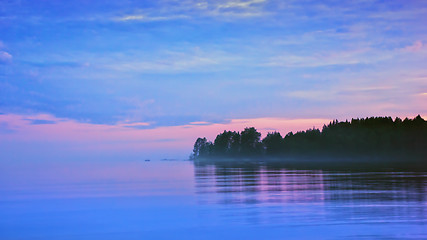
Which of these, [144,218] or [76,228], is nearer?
[76,228]

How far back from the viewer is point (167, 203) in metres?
32.0

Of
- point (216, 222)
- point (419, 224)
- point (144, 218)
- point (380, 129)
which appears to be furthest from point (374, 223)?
point (380, 129)

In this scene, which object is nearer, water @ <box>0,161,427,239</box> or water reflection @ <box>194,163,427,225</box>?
water @ <box>0,161,427,239</box>

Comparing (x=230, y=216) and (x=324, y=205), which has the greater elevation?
(x=324, y=205)

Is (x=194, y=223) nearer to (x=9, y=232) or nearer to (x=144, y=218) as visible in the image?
(x=144, y=218)

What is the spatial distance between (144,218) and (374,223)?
12349 millimetres

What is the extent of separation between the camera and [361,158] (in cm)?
17350

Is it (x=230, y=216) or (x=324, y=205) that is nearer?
(x=230, y=216)

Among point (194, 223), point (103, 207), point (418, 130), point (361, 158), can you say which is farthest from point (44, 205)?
point (418, 130)

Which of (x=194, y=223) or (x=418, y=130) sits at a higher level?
(x=418, y=130)

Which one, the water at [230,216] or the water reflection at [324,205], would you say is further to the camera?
the water reflection at [324,205]

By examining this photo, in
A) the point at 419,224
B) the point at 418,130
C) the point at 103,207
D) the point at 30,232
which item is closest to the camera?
the point at 419,224

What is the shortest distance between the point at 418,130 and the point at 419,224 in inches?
6676

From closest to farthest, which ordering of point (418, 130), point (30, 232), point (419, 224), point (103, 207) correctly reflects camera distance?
point (419, 224)
point (30, 232)
point (103, 207)
point (418, 130)
